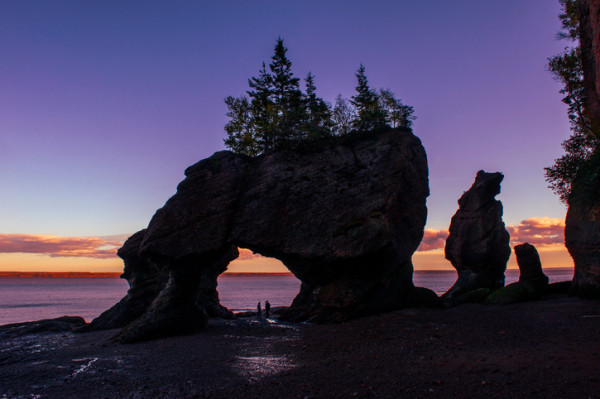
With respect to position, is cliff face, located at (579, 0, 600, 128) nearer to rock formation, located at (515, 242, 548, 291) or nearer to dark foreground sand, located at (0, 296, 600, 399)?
dark foreground sand, located at (0, 296, 600, 399)

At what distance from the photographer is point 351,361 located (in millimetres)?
14047

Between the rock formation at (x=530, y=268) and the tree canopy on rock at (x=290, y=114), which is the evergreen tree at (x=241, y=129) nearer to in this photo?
the tree canopy on rock at (x=290, y=114)

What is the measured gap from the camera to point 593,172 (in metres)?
24.7

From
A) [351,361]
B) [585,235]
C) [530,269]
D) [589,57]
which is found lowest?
[351,361]

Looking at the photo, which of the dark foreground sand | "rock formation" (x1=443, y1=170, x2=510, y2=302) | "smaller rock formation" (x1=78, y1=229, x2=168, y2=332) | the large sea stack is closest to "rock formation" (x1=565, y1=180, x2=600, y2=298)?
the large sea stack

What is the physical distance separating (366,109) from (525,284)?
20023 mm

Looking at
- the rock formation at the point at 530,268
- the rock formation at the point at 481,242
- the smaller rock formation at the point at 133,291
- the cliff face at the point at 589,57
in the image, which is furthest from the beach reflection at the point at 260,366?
the rock formation at the point at 481,242

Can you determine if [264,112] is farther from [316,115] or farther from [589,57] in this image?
[589,57]

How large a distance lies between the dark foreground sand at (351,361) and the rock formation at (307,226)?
7.19 feet

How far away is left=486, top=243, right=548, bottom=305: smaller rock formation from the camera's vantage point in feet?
89.9

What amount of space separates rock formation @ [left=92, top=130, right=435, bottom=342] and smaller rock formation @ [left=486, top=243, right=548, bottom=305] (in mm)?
5642

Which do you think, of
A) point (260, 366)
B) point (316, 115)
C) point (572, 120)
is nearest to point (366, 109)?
point (316, 115)

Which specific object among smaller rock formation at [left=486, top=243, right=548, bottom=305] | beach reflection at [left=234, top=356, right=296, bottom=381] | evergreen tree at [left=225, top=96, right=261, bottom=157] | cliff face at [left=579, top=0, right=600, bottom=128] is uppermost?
evergreen tree at [left=225, top=96, right=261, bottom=157]

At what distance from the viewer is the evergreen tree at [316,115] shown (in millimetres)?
30584
